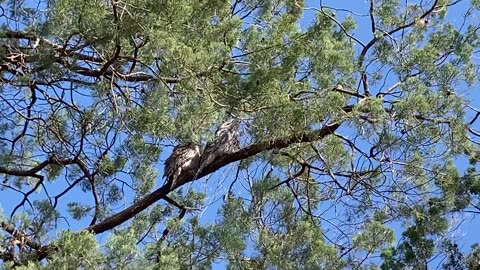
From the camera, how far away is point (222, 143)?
3.78 m

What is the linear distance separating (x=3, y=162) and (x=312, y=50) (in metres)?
1.60

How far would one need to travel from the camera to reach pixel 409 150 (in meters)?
3.55

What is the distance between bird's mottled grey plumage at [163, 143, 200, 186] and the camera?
378cm

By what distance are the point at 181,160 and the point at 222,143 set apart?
0.61 feet

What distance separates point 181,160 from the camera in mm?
3801

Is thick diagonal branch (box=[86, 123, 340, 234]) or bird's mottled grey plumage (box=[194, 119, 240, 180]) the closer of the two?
thick diagonal branch (box=[86, 123, 340, 234])

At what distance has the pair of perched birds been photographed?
12.3ft

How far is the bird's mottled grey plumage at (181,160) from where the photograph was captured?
12.4 feet

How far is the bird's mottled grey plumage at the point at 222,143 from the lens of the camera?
3736 mm

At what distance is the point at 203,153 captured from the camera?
12.6ft

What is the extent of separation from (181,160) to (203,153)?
0.10m

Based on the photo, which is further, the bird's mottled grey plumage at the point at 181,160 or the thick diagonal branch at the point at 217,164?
the bird's mottled grey plumage at the point at 181,160

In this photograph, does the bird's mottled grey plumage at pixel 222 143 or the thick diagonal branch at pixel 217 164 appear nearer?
the thick diagonal branch at pixel 217 164

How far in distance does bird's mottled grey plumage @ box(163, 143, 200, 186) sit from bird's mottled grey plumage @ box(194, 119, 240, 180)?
0.12ft
